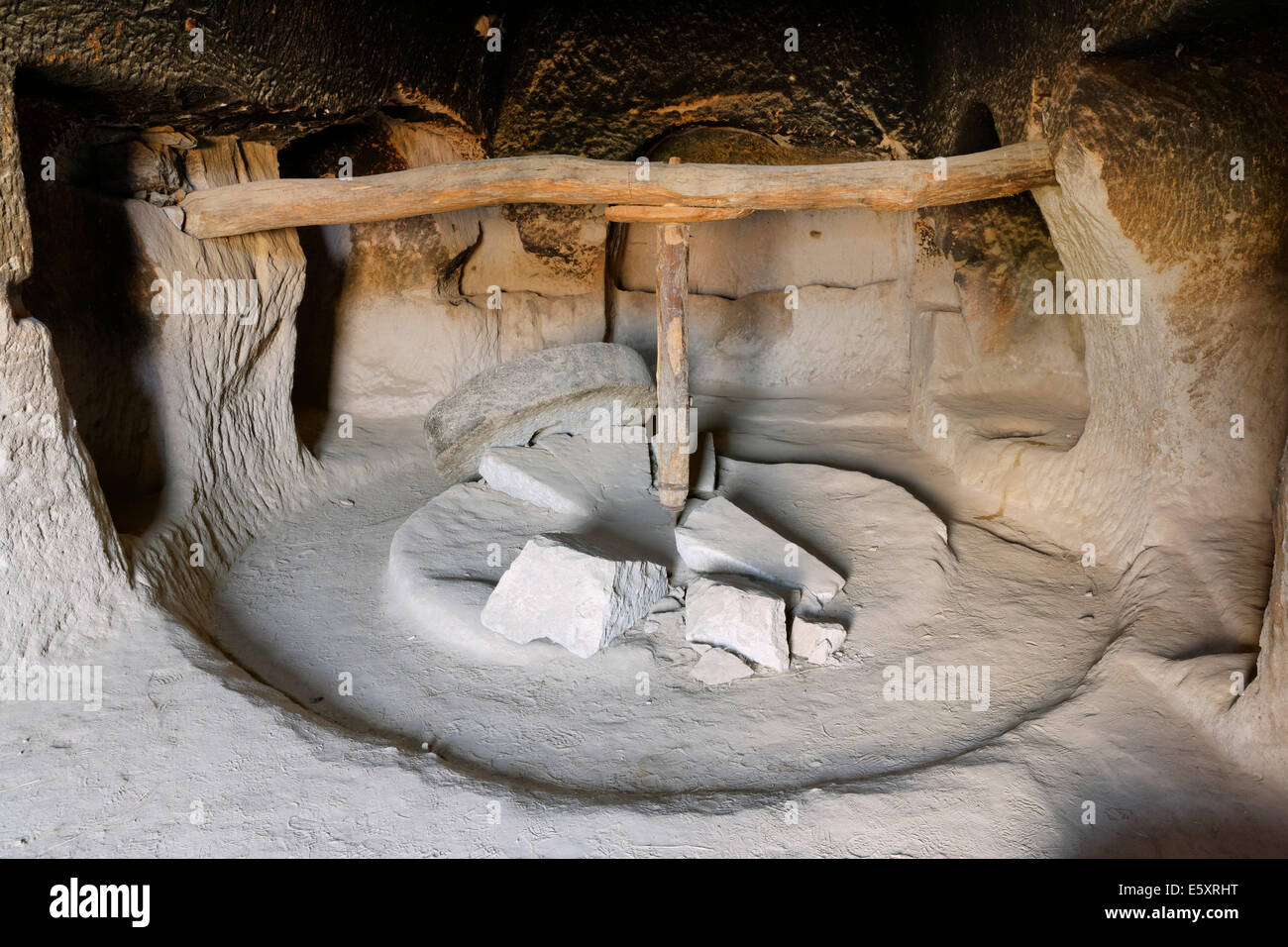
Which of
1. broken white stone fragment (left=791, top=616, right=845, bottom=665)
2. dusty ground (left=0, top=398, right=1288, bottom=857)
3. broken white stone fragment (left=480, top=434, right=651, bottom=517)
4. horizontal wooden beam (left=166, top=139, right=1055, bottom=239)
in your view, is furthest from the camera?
broken white stone fragment (left=480, top=434, right=651, bottom=517)

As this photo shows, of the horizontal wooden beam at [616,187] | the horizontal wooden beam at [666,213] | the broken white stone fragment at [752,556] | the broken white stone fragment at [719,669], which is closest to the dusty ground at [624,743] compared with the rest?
the broken white stone fragment at [719,669]

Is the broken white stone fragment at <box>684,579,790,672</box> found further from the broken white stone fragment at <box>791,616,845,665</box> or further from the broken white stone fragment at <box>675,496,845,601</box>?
the broken white stone fragment at <box>675,496,845,601</box>

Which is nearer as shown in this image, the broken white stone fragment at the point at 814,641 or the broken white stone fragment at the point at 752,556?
the broken white stone fragment at the point at 814,641

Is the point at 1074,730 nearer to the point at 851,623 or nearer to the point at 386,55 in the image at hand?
the point at 851,623

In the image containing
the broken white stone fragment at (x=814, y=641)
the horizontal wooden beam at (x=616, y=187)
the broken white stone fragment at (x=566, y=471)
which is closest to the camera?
the broken white stone fragment at (x=814, y=641)

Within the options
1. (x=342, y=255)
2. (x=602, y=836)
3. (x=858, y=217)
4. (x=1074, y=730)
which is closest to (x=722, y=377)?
(x=858, y=217)

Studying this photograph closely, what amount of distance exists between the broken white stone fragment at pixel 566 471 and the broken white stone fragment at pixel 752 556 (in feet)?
2.56

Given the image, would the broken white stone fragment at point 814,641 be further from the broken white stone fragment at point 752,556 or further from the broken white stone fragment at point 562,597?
the broken white stone fragment at point 562,597

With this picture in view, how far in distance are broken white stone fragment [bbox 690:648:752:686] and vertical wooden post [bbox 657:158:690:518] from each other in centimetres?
131

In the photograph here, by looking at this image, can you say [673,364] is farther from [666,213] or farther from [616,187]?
[616,187]

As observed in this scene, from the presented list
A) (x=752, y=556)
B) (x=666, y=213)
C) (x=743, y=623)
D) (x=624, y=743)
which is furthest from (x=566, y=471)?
(x=624, y=743)

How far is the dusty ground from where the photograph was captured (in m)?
3.15

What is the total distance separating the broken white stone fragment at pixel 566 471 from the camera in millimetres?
5688

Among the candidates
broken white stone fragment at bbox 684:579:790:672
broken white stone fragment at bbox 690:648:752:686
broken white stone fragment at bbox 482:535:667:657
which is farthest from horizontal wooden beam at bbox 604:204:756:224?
broken white stone fragment at bbox 690:648:752:686
